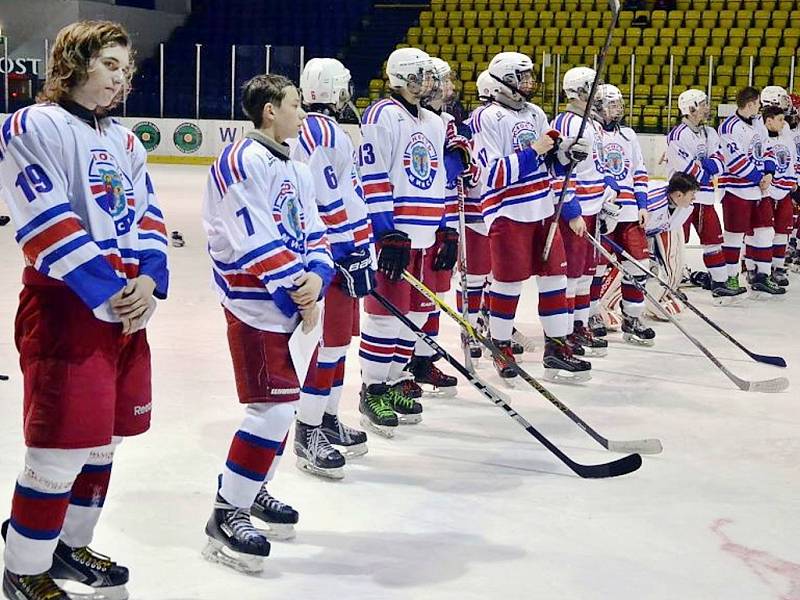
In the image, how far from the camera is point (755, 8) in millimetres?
15234

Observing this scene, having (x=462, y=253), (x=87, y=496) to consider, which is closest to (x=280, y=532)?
(x=87, y=496)

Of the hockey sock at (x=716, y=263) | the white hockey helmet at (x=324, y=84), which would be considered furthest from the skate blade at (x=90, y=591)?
the hockey sock at (x=716, y=263)

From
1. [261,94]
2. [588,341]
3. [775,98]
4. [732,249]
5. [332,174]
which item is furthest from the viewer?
[775,98]

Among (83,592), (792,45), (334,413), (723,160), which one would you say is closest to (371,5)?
(792,45)

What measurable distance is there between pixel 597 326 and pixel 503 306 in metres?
1.05

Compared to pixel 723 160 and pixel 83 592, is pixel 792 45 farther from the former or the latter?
pixel 83 592

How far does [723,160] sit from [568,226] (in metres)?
2.36

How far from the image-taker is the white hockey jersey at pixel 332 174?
3197mm

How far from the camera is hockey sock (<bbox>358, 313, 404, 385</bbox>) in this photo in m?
3.83

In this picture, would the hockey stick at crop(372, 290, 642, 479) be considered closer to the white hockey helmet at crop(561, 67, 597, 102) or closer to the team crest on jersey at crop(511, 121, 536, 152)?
the team crest on jersey at crop(511, 121, 536, 152)

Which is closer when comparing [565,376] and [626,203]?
[565,376]

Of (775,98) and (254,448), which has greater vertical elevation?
(775,98)

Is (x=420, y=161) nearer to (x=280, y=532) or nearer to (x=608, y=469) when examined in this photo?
(x=608, y=469)

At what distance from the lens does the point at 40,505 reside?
218 centimetres
